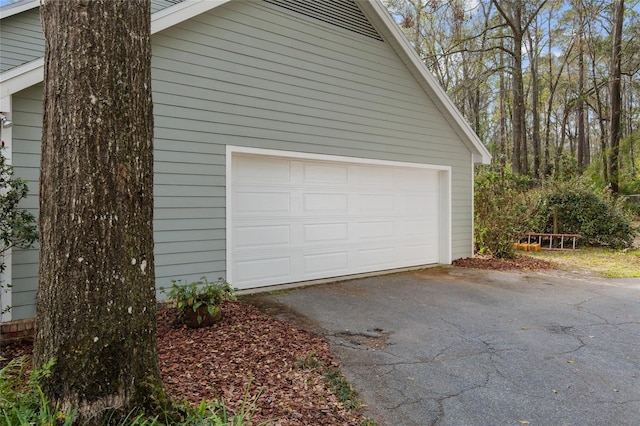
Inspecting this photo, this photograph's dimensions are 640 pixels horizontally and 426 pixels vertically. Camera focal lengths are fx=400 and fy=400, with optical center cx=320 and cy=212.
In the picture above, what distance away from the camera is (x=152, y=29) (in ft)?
15.6

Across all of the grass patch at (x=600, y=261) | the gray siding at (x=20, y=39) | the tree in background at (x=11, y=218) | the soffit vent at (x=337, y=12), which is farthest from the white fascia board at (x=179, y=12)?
the grass patch at (x=600, y=261)

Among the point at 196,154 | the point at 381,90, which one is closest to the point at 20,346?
the point at 196,154

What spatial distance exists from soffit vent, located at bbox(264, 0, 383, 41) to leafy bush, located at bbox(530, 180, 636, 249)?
7.93m

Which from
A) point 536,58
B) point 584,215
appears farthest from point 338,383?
point 536,58

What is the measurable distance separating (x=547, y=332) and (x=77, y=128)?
4708mm

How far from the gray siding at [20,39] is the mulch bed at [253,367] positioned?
13.6 feet

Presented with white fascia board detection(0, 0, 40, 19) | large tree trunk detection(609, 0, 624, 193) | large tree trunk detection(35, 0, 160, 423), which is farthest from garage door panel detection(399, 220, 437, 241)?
large tree trunk detection(609, 0, 624, 193)

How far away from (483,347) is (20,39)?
7539 millimetres

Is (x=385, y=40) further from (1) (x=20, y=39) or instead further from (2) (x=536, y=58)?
(2) (x=536, y=58)

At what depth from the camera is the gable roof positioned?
13.2ft

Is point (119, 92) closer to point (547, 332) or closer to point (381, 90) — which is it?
point (547, 332)

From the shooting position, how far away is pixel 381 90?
7504mm

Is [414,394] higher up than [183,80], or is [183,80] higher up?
[183,80]

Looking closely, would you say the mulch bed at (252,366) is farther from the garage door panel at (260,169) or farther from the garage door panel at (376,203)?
the garage door panel at (376,203)
